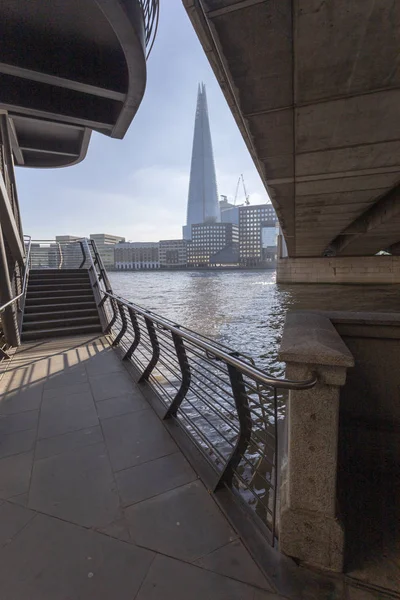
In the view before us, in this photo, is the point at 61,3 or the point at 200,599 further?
the point at 61,3

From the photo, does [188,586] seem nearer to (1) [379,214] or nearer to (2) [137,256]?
(1) [379,214]

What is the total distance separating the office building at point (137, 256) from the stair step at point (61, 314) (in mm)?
111914

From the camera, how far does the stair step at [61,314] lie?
8312 millimetres

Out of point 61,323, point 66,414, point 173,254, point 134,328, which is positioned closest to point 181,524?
point 66,414

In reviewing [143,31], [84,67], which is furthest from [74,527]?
[84,67]

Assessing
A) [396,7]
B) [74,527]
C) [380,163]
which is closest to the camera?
[74,527]

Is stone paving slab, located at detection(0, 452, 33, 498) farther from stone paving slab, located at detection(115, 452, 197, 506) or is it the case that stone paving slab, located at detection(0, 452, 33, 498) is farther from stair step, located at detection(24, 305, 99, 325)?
stair step, located at detection(24, 305, 99, 325)

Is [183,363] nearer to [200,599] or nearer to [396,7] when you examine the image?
[200,599]

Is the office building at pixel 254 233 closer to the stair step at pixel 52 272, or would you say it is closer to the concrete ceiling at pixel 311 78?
the stair step at pixel 52 272

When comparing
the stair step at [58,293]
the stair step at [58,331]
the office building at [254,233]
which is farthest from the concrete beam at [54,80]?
the office building at [254,233]

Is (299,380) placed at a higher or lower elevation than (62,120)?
lower

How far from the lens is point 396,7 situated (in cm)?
324

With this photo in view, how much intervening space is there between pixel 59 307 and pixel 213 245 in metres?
139

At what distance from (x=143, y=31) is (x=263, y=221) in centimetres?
15593
